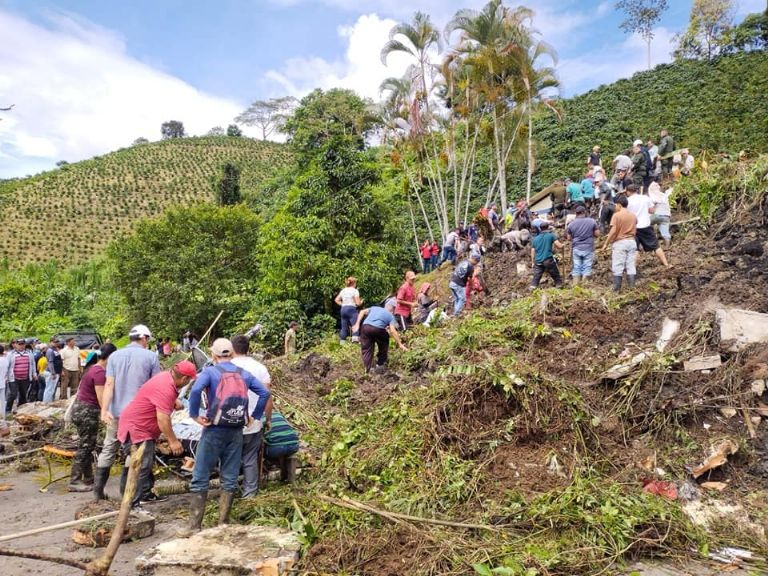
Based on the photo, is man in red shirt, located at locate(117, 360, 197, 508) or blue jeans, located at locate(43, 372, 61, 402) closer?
man in red shirt, located at locate(117, 360, 197, 508)

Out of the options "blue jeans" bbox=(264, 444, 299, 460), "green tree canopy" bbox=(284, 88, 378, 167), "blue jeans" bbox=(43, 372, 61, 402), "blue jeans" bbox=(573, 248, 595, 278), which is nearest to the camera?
"blue jeans" bbox=(264, 444, 299, 460)

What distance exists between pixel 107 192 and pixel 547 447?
6856 cm

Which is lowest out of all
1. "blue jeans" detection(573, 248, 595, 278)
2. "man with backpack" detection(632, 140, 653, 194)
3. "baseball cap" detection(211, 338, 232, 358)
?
"baseball cap" detection(211, 338, 232, 358)

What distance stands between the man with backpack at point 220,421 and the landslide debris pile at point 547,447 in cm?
45

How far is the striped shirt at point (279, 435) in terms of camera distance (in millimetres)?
5684

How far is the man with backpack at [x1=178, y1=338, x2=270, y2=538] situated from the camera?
186 inches

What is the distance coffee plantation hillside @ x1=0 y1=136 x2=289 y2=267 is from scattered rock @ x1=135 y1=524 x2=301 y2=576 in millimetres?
36484

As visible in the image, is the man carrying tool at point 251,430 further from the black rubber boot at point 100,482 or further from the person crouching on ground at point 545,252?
the person crouching on ground at point 545,252

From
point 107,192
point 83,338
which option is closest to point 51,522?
point 83,338

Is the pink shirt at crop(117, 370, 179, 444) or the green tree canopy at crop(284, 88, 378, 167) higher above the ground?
the green tree canopy at crop(284, 88, 378, 167)

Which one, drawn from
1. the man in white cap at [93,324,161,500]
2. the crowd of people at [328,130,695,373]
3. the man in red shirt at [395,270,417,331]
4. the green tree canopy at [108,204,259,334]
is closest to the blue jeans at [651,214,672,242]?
the crowd of people at [328,130,695,373]

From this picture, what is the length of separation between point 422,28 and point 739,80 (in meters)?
24.7

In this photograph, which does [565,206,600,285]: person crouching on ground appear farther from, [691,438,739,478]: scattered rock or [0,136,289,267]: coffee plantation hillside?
[0,136,289,267]: coffee plantation hillside

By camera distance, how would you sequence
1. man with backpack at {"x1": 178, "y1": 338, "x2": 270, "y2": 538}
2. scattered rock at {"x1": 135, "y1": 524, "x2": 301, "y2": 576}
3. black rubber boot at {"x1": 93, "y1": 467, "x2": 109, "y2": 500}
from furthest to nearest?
black rubber boot at {"x1": 93, "y1": 467, "x2": 109, "y2": 500}, man with backpack at {"x1": 178, "y1": 338, "x2": 270, "y2": 538}, scattered rock at {"x1": 135, "y1": 524, "x2": 301, "y2": 576}
